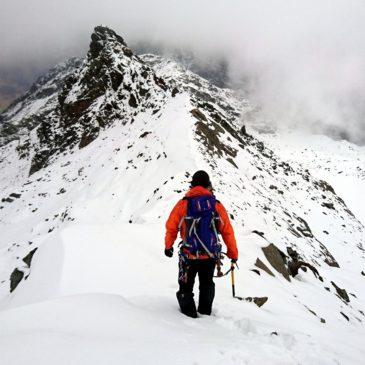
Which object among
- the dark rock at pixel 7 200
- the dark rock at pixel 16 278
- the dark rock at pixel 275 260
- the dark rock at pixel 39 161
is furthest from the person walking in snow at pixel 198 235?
the dark rock at pixel 39 161

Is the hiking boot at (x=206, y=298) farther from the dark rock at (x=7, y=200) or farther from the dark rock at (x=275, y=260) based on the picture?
the dark rock at (x=7, y=200)

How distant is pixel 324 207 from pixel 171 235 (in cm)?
2886

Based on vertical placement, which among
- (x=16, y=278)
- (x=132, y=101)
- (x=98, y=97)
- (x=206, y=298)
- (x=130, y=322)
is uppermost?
(x=98, y=97)

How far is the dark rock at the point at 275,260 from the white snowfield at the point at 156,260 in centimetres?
25

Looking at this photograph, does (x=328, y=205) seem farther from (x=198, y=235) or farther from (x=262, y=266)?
(x=198, y=235)

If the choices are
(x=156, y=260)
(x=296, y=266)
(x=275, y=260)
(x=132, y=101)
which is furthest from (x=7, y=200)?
(x=296, y=266)

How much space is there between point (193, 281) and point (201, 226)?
978 millimetres

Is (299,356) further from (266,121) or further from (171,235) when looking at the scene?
(266,121)

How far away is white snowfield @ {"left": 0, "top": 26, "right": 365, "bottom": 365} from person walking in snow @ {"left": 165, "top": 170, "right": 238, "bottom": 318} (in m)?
0.47

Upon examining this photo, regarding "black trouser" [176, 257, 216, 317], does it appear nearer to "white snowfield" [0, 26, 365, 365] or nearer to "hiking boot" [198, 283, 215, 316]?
"hiking boot" [198, 283, 215, 316]

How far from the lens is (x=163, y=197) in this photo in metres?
16.1

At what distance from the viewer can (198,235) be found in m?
5.49

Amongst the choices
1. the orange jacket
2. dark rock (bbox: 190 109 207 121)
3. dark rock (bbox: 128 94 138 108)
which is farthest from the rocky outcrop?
the orange jacket

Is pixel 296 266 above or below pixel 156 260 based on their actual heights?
above
